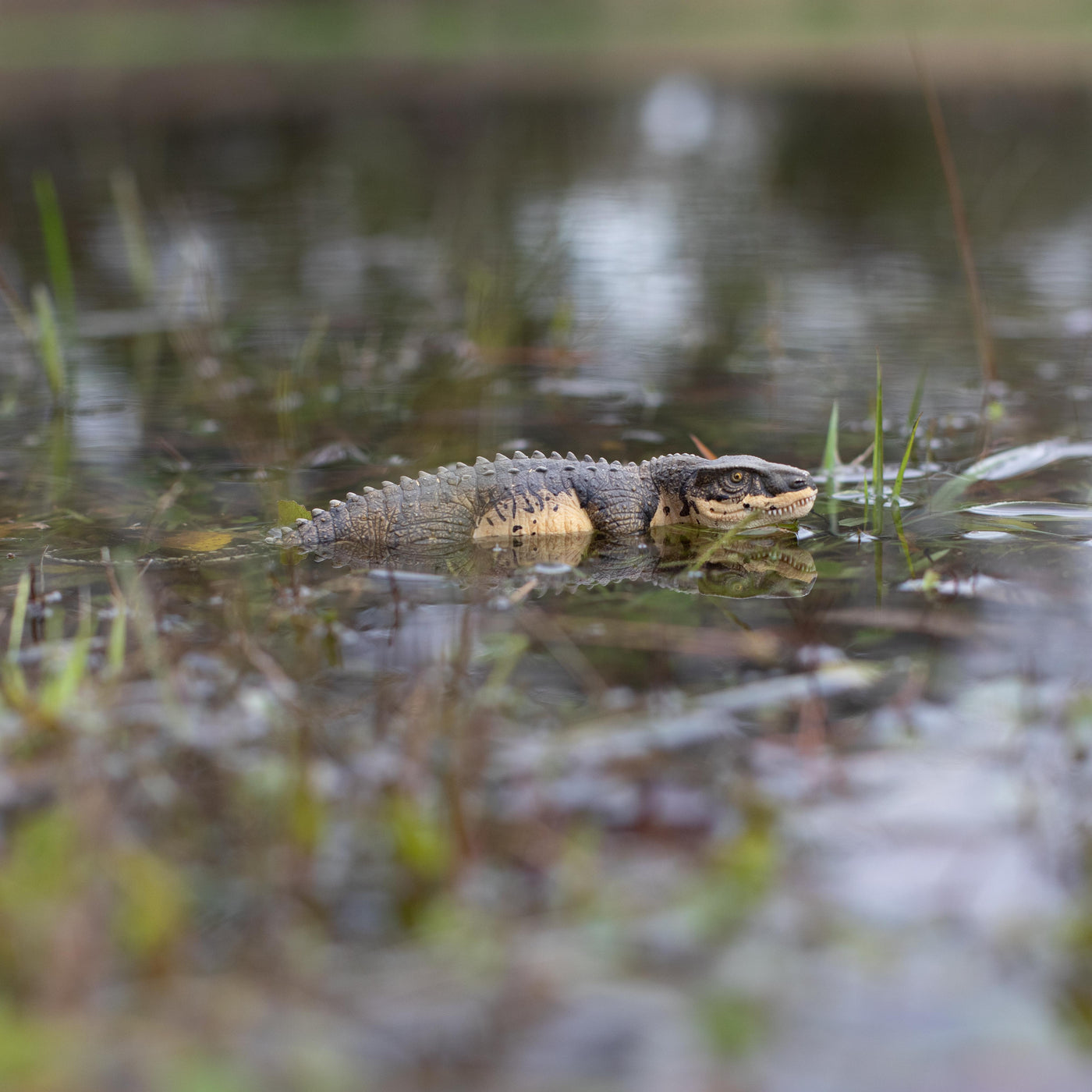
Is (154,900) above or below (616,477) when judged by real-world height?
below

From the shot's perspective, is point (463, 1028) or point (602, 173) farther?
point (602, 173)

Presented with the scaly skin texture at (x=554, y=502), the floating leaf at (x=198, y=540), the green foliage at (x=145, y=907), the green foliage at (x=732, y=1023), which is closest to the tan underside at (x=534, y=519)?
the scaly skin texture at (x=554, y=502)

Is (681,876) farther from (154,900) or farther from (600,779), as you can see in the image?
(154,900)

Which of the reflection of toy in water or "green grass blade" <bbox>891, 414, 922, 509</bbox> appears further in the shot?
"green grass blade" <bbox>891, 414, 922, 509</bbox>

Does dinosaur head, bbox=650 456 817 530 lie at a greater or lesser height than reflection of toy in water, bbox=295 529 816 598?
greater

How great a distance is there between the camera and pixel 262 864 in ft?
9.55

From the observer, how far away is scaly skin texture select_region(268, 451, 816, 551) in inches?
213

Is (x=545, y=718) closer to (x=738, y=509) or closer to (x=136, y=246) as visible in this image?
(x=738, y=509)

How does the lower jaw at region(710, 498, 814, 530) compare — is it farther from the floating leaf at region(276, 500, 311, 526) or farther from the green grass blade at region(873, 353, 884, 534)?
the floating leaf at region(276, 500, 311, 526)

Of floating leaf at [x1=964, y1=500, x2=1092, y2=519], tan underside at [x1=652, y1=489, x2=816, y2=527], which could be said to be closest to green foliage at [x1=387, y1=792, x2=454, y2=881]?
tan underside at [x1=652, y1=489, x2=816, y2=527]

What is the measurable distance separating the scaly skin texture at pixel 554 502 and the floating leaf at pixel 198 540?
0.24 metres

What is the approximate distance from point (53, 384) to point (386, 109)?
58.0 ft

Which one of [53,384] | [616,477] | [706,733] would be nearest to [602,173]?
[53,384]

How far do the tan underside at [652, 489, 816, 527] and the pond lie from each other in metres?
0.08
